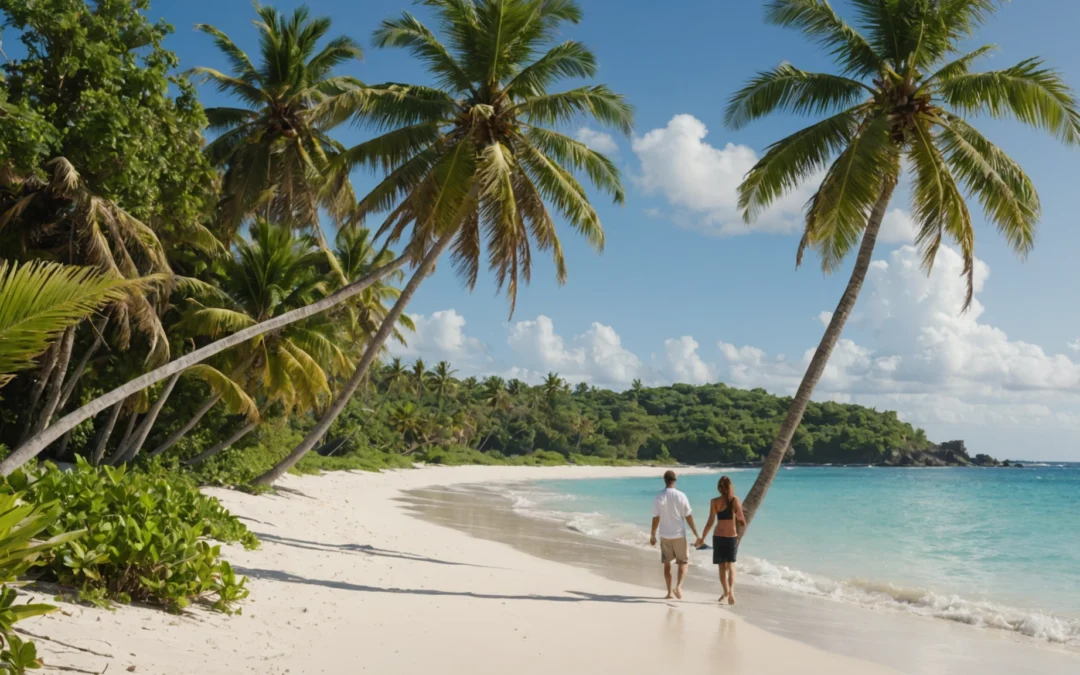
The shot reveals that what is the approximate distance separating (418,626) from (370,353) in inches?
325

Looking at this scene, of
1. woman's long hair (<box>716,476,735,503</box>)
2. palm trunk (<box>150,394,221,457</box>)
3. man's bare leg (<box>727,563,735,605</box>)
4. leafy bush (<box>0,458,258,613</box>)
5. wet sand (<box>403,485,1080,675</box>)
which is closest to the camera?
leafy bush (<box>0,458,258,613</box>)

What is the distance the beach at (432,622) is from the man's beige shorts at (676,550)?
51 cm

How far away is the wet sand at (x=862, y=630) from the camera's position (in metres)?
7.24

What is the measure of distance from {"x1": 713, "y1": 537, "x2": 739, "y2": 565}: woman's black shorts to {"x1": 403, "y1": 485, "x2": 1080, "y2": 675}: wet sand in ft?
1.91

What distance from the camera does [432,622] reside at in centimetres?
682

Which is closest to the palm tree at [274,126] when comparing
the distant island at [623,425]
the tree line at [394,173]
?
the tree line at [394,173]

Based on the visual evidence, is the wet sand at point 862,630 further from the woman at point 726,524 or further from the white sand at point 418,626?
the woman at point 726,524

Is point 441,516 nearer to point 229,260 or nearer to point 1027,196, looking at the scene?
point 229,260

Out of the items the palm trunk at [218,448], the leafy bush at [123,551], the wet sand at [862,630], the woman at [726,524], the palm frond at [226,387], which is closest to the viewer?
the leafy bush at [123,551]

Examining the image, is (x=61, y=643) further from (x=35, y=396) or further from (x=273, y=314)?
(x=273, y=314)

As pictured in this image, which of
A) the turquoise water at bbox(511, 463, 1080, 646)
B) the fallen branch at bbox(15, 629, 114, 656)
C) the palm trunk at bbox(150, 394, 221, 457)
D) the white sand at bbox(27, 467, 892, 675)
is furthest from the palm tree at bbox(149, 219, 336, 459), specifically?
the fallen branch at bbox(15, 629, 114, 656)

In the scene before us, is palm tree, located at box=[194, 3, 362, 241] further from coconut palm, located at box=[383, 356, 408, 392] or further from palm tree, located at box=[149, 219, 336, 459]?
coconut palm, located at box=[383, 356, 408, 392]

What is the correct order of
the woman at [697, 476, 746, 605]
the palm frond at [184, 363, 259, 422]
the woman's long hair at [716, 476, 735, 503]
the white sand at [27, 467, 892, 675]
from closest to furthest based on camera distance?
the white sand at [27, 467, 892, 675], the woman's long hair at [716, 476, 735, 503], the woman at [697, 476, 746, 605], the palm frond at [184, 363, 259, 422]

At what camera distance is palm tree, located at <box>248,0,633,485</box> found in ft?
38.6
